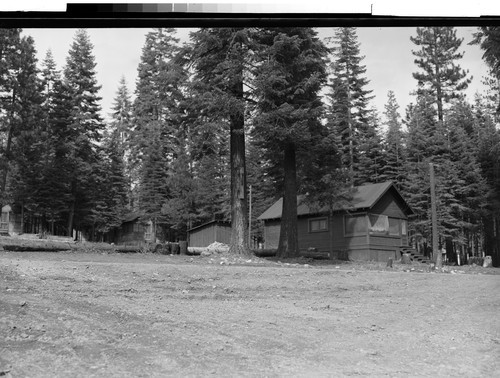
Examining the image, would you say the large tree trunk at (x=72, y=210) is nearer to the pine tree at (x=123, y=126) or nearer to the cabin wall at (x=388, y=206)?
the pine tree at (x=123, y=126)

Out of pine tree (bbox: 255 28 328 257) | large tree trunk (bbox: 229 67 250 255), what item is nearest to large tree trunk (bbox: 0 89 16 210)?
large tree trunk (bbox: 229 67 250 255)

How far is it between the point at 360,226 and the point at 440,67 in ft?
4.80

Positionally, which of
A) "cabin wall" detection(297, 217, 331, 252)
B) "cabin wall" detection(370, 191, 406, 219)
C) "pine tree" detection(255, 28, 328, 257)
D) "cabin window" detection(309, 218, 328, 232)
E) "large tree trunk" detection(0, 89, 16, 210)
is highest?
"pine tree" detection(255, 28, 328, 257)

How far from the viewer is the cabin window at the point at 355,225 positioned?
4254 millimetres

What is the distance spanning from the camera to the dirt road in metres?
3.08

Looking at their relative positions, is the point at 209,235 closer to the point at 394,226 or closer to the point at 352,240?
the point at 352,240

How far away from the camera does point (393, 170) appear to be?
3.98 metres

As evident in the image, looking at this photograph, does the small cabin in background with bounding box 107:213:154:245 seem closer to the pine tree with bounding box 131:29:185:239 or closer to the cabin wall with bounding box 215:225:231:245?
the pine tree with bounding box 131:29:185:239

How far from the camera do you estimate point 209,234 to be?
4.34 metres

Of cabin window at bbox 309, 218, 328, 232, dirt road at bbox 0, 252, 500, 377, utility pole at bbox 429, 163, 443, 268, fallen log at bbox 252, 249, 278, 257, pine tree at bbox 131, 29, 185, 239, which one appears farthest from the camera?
fallen log at bbox 252, 249, 278, 257

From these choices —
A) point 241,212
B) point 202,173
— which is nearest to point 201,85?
point 202,173

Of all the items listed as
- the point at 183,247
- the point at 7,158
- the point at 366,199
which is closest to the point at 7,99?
the point at 7,158

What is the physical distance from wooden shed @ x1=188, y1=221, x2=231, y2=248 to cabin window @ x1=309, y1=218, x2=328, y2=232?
74cm

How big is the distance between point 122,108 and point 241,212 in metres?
1.49
